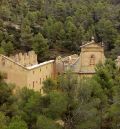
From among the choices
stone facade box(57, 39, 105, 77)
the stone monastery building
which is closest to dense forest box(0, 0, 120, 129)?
stone facade box(57, 39, 105, 77)

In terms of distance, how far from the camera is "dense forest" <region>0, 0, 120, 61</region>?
7339 cm

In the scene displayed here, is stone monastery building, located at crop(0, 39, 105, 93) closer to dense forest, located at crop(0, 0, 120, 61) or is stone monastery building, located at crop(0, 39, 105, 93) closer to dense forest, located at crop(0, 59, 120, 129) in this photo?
dense forest, located at crop(0, 59, 120, 129)

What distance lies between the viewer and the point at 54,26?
7638 centimetres

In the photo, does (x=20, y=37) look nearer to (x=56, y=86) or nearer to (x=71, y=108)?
(x=56, y=86)

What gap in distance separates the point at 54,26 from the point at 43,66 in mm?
27214

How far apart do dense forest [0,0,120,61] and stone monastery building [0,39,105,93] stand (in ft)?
47.2

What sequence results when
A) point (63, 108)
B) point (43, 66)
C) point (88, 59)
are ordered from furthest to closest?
1. point (88, 59)
2. point (43, 66)
3. point (63, 108)

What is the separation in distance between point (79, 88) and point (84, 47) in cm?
2046

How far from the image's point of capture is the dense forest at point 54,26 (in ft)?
241

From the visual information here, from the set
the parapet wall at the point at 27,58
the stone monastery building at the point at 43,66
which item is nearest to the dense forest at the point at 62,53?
the stone monastery building at the point at 43,66

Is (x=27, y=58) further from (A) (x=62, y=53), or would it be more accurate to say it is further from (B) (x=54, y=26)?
(B) (x=54, y=26)

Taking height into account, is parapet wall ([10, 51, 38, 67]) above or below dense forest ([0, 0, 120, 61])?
below

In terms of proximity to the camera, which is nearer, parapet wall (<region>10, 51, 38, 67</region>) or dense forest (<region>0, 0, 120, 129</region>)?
dense forest (<region>0, 0, 120, 129</region>)

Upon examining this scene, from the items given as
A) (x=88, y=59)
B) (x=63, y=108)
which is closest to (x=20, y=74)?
(x=88, y=59)
